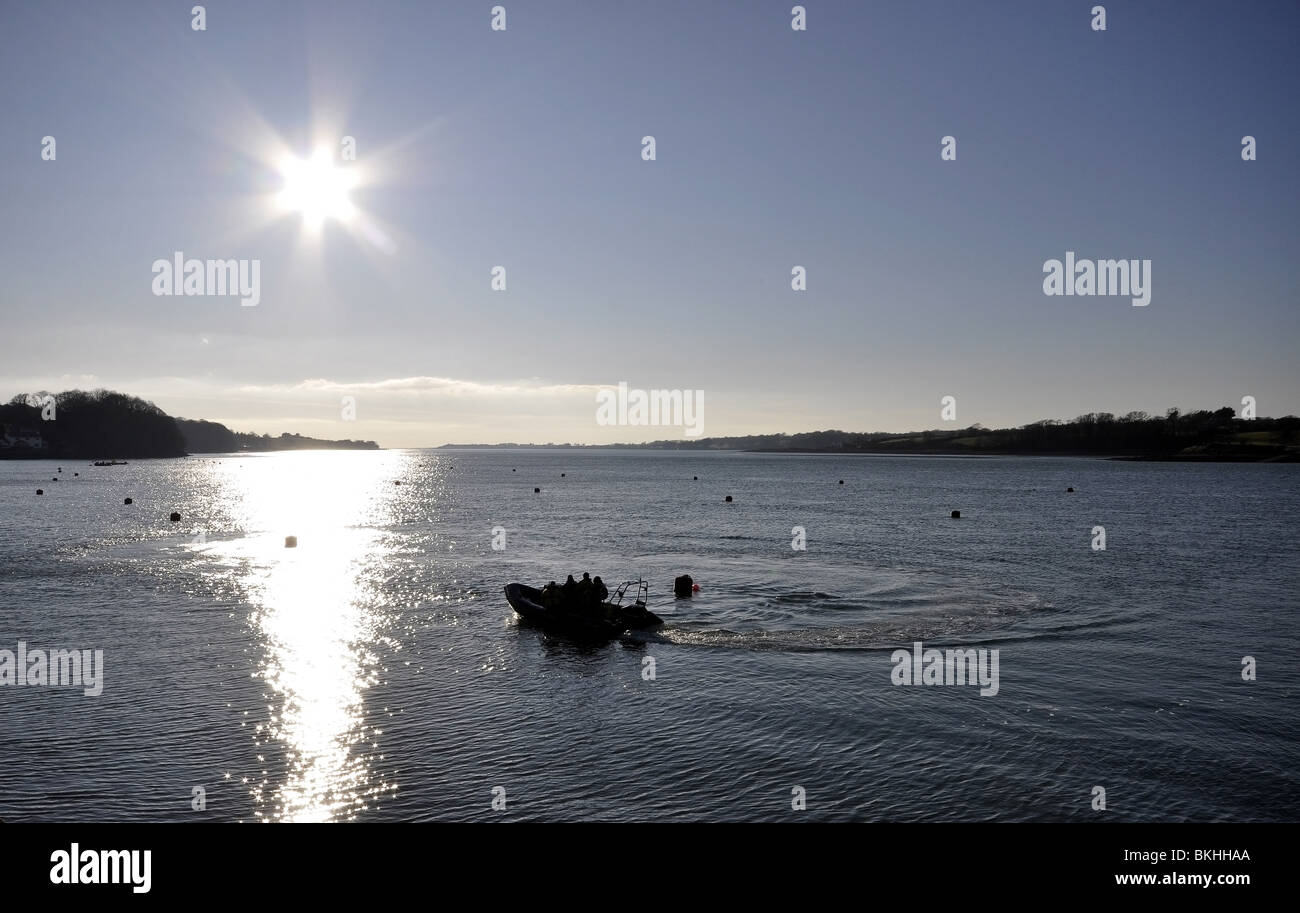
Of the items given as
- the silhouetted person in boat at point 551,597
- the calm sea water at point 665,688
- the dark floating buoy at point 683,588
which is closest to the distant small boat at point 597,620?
the silhouetted person in boat at point 551,597

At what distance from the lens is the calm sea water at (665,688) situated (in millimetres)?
20312

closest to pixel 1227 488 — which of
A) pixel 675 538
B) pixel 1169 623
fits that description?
pixel 675 538

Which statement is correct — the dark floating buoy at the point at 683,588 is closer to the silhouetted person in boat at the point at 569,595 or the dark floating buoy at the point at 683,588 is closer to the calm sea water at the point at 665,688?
the calm sea water at the point at 665,688

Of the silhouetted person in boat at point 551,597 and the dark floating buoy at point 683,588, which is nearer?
the silhouetted person in boat at point 551,597

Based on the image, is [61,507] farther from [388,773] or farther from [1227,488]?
[1227,488]

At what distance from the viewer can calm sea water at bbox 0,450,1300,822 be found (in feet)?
66.6

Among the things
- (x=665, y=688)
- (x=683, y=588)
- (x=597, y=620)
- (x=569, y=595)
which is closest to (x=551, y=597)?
(x=569, y=595)

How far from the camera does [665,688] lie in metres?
30.0

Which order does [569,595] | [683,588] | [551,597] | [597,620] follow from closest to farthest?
[597,620] < [569,595] < [551,597] < [683,588]

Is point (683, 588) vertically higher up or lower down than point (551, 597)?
lower down

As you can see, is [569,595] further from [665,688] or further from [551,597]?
[665,688]

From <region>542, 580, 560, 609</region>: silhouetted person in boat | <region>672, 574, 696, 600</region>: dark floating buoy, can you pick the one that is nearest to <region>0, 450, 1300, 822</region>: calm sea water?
<region>672, 574, 696, 600</region>: dark floating buoy
